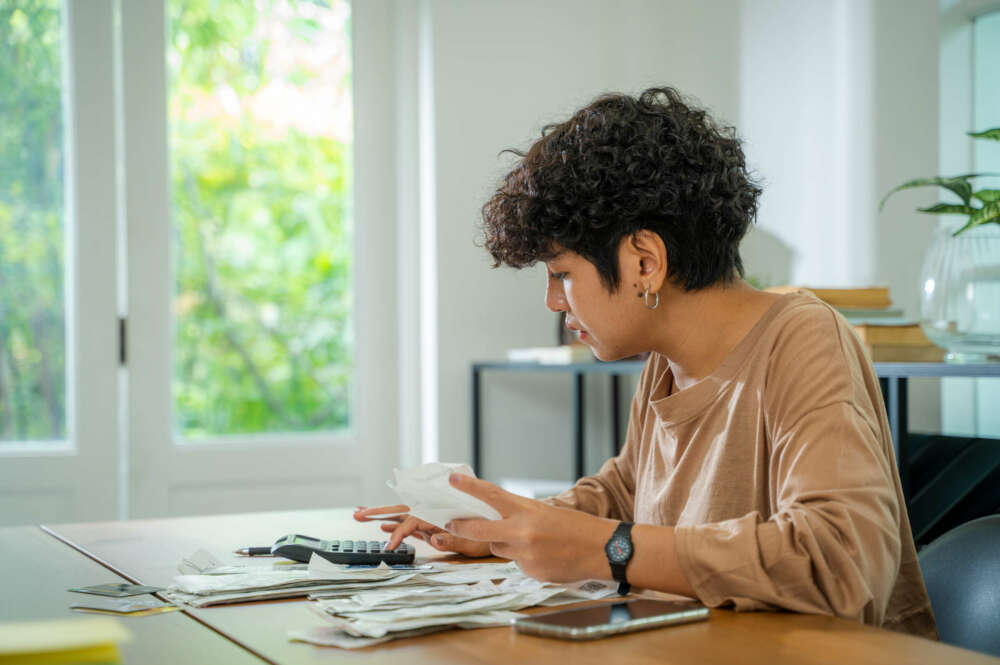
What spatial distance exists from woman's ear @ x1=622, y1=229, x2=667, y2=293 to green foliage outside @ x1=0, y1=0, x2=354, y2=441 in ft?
6.87

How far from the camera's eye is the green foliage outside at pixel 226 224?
2.85m

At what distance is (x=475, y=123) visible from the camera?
3145 mm

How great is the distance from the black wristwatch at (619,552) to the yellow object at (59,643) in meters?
0.49

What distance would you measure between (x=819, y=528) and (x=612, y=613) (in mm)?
212

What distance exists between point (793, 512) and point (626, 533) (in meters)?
0.16

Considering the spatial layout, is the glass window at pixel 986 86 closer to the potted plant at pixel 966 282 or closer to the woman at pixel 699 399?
the potted plant at pixel 966 282

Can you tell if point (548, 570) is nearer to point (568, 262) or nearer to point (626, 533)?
point (626, 533)

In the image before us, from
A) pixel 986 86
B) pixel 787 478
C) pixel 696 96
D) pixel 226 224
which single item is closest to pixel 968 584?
pixel 787 478

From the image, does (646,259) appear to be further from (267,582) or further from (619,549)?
(267,582)

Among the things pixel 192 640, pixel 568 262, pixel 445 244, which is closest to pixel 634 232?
pixel 568 262

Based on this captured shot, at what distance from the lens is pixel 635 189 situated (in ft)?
3.97

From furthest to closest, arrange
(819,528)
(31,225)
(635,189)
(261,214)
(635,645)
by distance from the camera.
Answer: (261,214), (31,225), (635,189), (819,528), (635,645)

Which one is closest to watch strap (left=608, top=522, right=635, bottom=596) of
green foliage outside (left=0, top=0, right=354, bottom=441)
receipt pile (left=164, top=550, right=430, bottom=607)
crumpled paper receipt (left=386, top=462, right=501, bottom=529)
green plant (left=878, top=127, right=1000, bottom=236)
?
crumpled paper receipt (left=386, top=462, right=501, bottom=529)

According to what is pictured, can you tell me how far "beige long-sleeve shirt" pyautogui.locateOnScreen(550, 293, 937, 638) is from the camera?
0.96 metres
